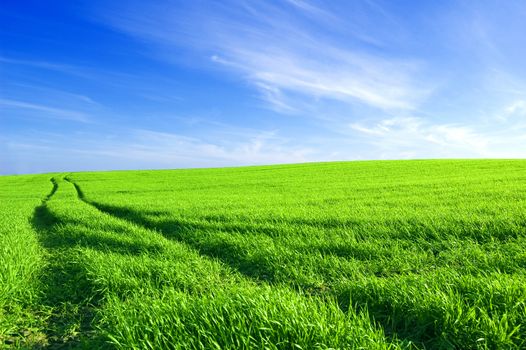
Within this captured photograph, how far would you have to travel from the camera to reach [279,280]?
581 cm

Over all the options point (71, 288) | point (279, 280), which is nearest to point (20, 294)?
point (71, 288)

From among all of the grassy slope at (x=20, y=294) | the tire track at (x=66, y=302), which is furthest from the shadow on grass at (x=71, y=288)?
the grassy slope at (x=20, y=294)

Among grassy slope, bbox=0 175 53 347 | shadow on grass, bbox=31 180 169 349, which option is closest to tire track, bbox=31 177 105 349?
shadow on grass, bbox=31 180 169 349

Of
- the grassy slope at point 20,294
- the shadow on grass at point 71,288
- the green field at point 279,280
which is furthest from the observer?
the grassy slope at point 20,294

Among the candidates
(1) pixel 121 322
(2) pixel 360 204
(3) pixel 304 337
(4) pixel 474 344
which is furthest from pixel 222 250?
(2) pixel 360 204

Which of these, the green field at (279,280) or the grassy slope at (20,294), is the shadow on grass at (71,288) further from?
the grassy slope at (20,294)

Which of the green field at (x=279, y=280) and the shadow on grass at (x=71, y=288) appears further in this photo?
the shadow on grass at (x=71, y=288)

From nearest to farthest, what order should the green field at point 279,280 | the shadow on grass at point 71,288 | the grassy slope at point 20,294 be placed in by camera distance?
the green field at point 279,280
the shadow on grass at point 71,288
the grassy slope at point 20,294

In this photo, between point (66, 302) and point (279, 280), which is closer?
point (66, 302)

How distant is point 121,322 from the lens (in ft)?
12.2

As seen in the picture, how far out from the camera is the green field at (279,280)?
3373 millimetres

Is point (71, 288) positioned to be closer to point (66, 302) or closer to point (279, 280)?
point (66, 302)

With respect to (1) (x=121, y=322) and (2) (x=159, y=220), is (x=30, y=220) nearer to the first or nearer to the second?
(2) (x=159, y=220)

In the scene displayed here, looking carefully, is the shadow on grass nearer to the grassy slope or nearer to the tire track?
the tire track
